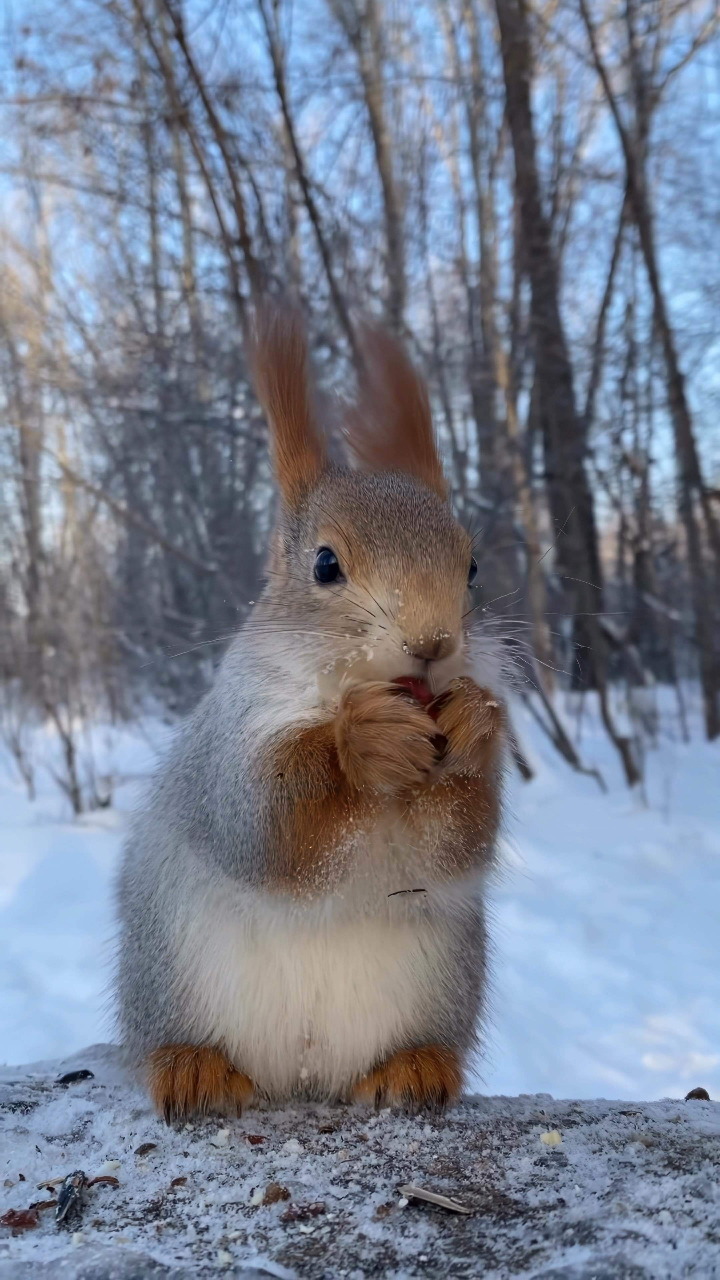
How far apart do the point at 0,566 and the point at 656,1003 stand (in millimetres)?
4712

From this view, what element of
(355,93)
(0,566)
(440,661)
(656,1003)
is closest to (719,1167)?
(440,661)

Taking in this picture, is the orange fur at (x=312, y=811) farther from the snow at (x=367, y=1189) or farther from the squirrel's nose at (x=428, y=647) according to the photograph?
the snow at (x=367, y=1189)

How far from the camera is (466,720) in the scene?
1.01 metres

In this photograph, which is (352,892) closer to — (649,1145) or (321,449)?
(649,1145)

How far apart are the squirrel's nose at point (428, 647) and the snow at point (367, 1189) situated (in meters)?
0.55

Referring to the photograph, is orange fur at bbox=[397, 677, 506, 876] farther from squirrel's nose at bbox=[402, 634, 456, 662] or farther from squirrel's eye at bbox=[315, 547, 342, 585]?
squirrel's eye at bbox=[315, 547, 342, 585]

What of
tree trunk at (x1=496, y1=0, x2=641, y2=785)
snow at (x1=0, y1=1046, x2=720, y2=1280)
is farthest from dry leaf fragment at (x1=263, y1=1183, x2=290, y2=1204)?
tree trunk at (x1=496, y1=0, x2=641, y2=785)

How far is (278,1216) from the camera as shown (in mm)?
917

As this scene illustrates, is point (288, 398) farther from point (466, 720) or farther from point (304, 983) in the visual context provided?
point (304, 983)

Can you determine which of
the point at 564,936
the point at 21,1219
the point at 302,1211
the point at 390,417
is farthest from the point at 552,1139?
the point at 564,936

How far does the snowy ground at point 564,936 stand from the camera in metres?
1.98

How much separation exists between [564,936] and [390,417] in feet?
6.19

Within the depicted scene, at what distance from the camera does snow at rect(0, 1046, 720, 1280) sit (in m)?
0.80

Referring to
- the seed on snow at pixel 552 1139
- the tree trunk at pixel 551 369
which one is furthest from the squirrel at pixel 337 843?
the tree trunk at pixel 551 369
